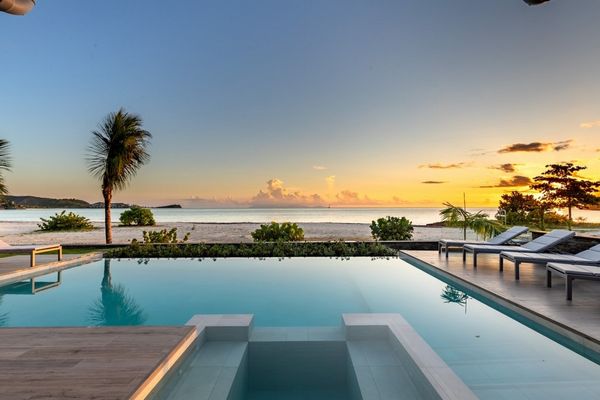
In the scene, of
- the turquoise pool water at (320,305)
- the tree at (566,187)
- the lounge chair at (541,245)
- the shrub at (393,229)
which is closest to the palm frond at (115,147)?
the turquoise pool water at (320,305)

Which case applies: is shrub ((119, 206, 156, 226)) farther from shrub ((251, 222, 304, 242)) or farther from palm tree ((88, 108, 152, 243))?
shrub ((251, 222, 304, 242))

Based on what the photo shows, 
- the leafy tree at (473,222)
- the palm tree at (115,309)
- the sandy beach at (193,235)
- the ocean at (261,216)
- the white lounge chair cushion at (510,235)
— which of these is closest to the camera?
the palm tree at (115,309)

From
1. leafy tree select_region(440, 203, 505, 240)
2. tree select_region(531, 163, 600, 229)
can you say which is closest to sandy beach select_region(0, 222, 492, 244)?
leafy tree select_region(440, 203, 505, 240)

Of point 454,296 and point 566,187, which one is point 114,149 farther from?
point 566,187

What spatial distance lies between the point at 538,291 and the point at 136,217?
2467 cm

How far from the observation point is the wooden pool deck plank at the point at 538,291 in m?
3.83

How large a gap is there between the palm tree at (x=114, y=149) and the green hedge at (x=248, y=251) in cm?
265

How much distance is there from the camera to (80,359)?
257 centimetres

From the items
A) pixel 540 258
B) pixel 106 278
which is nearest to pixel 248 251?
pixel 106 278

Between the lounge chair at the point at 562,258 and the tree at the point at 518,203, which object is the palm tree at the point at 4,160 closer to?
the lounge chair at the point at 562,258

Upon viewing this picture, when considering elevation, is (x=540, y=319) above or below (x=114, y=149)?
below

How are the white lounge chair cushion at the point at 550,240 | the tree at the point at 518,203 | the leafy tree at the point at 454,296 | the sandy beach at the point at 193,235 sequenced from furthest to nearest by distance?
1. the tree at the point at 518,203
2. the sandy beach at the point at 193,235
3. the white lounge chair cushion at the point at 550,240
4. the leafy tree at the point at 454,296

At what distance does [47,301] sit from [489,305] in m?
6.40

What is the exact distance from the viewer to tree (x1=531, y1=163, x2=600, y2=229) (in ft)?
57.2
